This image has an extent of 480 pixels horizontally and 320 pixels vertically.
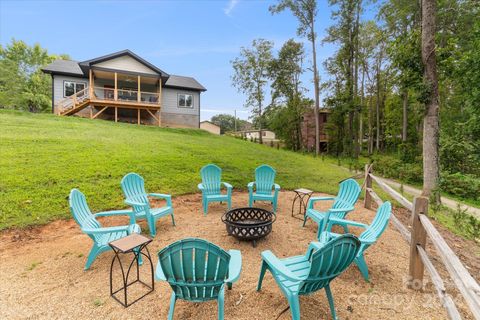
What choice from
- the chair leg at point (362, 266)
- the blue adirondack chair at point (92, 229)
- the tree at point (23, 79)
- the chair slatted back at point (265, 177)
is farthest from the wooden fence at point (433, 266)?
the tree at point (23, 79)

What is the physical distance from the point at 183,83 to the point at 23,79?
22.7 metres

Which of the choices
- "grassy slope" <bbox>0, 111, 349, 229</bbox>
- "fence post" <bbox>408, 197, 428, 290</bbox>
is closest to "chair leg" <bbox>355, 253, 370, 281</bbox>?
"fence post" <bbox>408, 197, 428, 290</bbox>

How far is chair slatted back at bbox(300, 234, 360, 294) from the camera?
74.2 inches

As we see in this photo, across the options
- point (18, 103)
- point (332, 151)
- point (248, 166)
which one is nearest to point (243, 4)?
point (248, 166)

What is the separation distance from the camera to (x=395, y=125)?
917 inches

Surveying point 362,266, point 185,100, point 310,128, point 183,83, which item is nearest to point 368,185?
point 362,266

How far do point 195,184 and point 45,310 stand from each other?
4761 mm

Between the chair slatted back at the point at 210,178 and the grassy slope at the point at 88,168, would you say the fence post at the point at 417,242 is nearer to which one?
the chair slatted back at the point at 210,178

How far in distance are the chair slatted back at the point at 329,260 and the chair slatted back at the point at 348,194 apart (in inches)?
97.7

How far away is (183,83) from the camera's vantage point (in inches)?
790

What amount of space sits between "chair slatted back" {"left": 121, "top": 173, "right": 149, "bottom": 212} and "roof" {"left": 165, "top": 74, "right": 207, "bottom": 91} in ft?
53.8

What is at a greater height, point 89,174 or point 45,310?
point 89,174

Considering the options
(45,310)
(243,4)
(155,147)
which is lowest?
(45,310)

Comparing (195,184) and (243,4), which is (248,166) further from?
(243,4)
